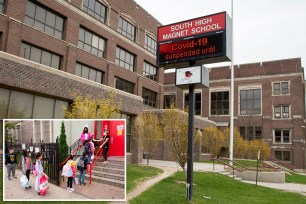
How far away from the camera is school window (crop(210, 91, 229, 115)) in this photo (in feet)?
165

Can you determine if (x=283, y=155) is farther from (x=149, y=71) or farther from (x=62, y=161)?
(x=62, y=161)

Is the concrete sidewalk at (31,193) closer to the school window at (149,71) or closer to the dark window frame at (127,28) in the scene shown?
the dark window frame at (127,28)

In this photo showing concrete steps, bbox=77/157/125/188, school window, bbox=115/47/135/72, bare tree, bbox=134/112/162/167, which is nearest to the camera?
concrete steps, bbox=77/157/125/188

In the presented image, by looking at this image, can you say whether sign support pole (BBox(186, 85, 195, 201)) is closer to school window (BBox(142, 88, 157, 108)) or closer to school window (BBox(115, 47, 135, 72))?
school window (BBox(115, 47, 135, 72))

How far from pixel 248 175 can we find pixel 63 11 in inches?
809

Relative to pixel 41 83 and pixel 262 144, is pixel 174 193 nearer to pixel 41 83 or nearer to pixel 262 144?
pixel 41 83

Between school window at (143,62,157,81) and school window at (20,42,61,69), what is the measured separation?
14.0m

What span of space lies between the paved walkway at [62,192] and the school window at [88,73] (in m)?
22.3

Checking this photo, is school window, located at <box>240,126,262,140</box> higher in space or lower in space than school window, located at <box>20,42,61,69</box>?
lower

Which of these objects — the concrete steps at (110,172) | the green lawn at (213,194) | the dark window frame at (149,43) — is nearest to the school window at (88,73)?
the dark window frame at (149,43)

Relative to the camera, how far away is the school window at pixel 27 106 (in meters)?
17.2

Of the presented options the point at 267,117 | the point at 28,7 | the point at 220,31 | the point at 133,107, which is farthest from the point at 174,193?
the point at 267,117

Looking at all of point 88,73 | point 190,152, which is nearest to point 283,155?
point 88,73

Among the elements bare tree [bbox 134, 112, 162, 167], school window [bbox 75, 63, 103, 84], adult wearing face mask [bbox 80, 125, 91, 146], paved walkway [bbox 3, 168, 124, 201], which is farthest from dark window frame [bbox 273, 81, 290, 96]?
adult wearing face mask [bbox 80, 125, 91, 146]
